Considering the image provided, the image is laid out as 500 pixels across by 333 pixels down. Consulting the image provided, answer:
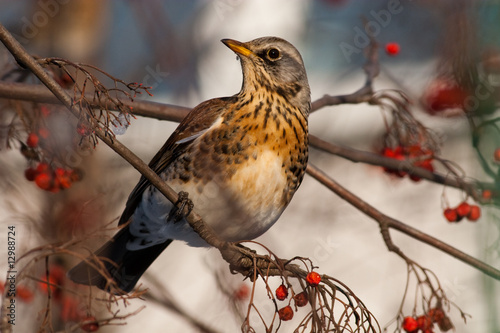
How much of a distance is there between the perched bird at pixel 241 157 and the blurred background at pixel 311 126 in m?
0.67

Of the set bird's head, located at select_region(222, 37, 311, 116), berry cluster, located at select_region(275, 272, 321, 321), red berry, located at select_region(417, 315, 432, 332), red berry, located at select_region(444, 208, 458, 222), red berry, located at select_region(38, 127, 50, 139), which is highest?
bird's head, located at select_region(222, 37, 311, 116)

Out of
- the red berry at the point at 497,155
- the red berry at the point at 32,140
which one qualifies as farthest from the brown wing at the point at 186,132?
the red berry at the point at 497,155

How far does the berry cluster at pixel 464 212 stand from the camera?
3.08 meters

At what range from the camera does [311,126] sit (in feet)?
17.8

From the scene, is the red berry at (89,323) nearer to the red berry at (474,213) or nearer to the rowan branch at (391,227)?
the rowan branch at (391,227)

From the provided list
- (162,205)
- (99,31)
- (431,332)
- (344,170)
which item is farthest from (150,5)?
(431,332)

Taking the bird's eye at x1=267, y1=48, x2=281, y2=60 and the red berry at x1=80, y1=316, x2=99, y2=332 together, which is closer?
the red berry at x1=80, y1=316, x2=99, y2=332

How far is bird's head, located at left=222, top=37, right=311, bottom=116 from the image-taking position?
288cm

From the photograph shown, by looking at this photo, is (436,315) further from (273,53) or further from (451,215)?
(273,53)

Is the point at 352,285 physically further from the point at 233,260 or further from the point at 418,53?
the point at 233,260

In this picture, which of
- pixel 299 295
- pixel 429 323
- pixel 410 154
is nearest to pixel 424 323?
pixel 429 323

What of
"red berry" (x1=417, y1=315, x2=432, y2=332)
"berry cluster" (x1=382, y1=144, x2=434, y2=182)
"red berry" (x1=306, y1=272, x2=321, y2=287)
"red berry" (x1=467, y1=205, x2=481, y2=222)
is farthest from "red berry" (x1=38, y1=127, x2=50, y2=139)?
"red berry" (x1=467, y1=205, x2=481, y2=222)

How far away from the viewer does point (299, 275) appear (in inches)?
83.1

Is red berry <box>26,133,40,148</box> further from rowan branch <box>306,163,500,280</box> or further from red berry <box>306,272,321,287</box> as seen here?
red berry <box>306,272,321,287</box>
